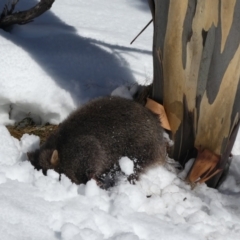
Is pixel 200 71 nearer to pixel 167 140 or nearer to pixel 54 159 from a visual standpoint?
pixel 167 140

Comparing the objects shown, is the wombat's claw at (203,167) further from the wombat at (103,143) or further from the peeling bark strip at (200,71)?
the wombat at (103,143)

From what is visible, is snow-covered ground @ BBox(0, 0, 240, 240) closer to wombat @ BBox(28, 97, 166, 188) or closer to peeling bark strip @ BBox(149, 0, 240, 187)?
wombat @ BBox(28, 97, 166, 188)

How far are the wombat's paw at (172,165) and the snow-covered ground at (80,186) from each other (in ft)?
0.30

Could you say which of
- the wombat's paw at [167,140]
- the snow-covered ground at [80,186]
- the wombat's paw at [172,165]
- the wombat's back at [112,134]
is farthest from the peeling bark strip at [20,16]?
the wombat's paw at [172,165]

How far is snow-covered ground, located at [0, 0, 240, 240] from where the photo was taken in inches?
105

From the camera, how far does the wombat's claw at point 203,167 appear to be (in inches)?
132

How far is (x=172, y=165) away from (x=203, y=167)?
25 cm

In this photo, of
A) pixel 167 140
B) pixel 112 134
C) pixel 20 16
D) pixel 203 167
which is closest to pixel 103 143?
pixel 112 134

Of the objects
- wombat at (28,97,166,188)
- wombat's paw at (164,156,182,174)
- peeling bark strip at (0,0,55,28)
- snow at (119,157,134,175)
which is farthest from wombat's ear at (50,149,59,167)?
peeling bark strip at (0,0,55,28)

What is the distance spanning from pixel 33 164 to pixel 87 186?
46cm

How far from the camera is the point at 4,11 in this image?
16.1 feet

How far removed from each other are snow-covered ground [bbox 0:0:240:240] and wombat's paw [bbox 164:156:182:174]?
9cm

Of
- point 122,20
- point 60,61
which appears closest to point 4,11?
point 60,61

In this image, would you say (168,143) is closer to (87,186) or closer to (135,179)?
(135,179)
